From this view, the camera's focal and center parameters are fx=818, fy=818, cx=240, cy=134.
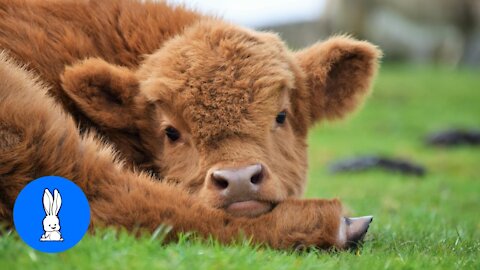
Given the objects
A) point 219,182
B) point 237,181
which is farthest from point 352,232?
point 219,182

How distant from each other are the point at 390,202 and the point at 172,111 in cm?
479

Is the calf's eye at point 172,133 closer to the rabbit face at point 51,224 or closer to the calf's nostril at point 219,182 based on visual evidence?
the calf's nostril at point 219,182

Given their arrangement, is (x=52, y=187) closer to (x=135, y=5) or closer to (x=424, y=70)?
(x=135, y=5)

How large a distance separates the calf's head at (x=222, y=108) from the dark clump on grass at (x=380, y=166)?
23.9ft

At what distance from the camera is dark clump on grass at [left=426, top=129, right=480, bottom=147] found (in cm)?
1669

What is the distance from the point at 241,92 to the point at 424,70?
23582 mm

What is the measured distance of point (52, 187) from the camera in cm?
396

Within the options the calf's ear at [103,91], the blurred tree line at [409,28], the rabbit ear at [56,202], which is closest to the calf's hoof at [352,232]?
the rabbit ear at [56,202]

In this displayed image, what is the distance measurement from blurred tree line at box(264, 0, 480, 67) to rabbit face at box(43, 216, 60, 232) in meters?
28.2

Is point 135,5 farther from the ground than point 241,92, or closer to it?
farther from the ground

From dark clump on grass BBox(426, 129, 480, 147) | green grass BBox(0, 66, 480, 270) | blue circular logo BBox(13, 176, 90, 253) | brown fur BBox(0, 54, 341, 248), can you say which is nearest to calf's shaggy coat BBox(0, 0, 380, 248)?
brown fur BBox(0, 54, 341, 248)

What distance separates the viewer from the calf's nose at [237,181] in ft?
16.0

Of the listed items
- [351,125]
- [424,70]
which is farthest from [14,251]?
[424,70]

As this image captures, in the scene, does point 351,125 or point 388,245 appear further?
point 351,125
